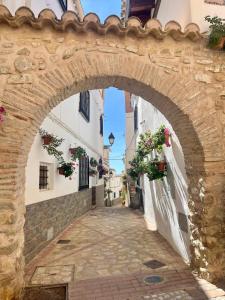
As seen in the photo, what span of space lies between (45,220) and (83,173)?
525cm

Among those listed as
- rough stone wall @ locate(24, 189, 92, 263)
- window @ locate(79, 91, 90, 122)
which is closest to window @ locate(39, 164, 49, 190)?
rough stone wall @ locate(24, 189, 92, 263)

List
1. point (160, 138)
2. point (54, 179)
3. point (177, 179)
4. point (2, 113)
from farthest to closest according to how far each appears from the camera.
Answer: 1. point (54, 179)
2. point (160, 138)
3. point (177, 179)
4. point (2, 113)

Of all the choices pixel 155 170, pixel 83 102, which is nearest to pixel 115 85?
pixel 155 170

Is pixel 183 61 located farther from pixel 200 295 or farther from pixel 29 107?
pixel 200 295

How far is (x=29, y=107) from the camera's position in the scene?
3.85m

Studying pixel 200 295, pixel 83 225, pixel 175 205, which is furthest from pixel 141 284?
pixel 83 225

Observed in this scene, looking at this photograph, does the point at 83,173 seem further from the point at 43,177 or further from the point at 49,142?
the point at 49,142

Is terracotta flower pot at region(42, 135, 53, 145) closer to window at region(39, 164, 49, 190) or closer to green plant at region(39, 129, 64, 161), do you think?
green plant at region(39, 129, 64, 161)

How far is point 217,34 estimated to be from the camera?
431cm

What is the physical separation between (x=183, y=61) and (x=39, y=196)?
4.45m

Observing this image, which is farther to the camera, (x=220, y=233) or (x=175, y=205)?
(x=175, y=205)

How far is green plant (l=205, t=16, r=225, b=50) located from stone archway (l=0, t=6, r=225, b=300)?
0.16 m

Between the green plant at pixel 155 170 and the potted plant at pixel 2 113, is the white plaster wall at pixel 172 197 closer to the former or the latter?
the green plant at pixel 155 170

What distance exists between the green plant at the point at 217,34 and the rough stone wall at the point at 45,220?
4907 millimetres
